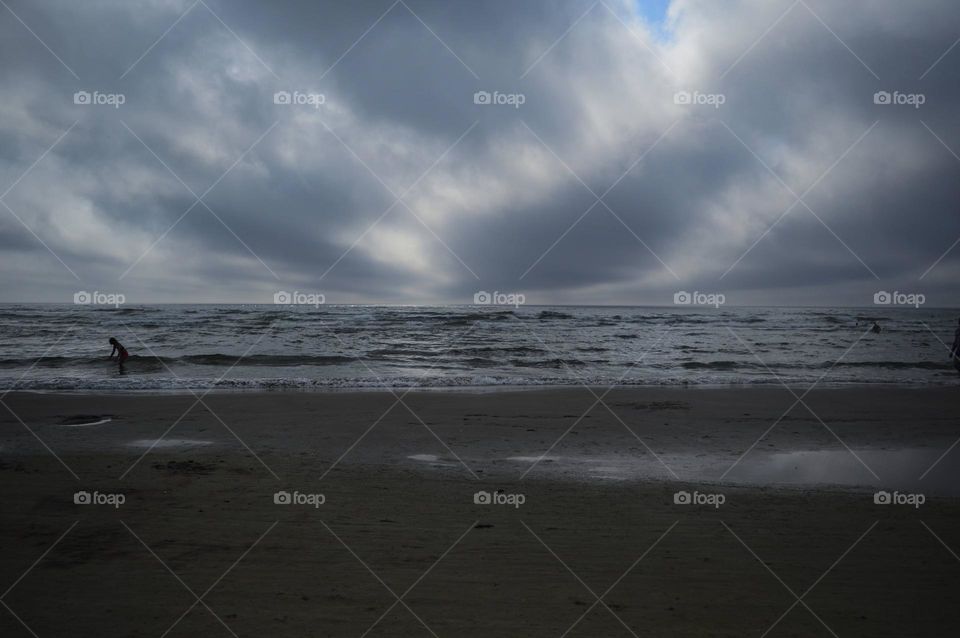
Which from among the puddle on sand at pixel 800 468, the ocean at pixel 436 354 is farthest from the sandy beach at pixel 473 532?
the ocean at pixel 436 354

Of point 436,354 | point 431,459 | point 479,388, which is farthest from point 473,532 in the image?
point 436,354

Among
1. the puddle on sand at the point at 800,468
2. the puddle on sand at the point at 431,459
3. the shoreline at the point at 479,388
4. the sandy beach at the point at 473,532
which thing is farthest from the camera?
the shoreline at the point at 479,388

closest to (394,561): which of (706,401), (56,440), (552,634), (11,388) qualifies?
(552,634)

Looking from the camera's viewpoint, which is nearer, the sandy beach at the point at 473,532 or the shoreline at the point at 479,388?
the sandy beach at the point at 473,532

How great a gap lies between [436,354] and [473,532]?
21.1m

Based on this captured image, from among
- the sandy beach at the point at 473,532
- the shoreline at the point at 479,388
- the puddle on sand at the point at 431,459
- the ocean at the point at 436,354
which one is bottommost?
the sandy beach at the point at 473,532

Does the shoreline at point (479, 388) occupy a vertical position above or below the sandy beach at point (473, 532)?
above

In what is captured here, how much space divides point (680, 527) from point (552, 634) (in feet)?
7.86

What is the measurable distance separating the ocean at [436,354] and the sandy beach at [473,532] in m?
8.44

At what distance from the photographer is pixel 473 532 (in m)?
5.80

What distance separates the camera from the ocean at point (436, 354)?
19.5 meters

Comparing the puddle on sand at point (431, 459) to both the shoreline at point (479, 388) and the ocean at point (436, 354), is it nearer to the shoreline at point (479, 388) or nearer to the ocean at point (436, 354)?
the shoreline at point (479, 388)

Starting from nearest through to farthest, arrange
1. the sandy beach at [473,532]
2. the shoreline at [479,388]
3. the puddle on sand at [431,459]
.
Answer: the sandy beach at [473,532] < the puddle on sand at [431,459] < the shoreline at [479,388]

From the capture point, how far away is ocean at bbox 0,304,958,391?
19.5 metres
